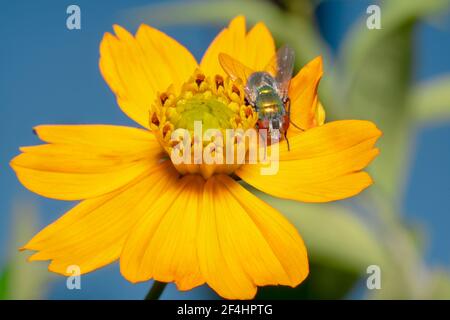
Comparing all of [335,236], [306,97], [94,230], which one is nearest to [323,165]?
[306,97]

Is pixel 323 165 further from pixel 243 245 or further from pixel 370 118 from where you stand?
pixel 370 118

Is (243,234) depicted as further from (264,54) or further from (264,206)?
(264,54)

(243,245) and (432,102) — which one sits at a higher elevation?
(432,102)

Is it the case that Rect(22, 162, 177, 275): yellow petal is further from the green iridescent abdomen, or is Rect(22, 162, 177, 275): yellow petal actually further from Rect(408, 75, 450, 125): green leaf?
Rect(408, 75, 450, 125): green leaf

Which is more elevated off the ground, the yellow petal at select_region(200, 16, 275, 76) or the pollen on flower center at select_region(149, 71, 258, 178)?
the yellow petal at select_region(200, 16, 275, 76)

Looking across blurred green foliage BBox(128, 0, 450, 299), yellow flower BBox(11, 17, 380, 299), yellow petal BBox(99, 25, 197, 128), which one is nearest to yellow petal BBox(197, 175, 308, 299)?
yellow flower BBox(11, 17, 380, 299)

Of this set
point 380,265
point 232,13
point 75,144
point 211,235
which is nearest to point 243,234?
point 211,235
